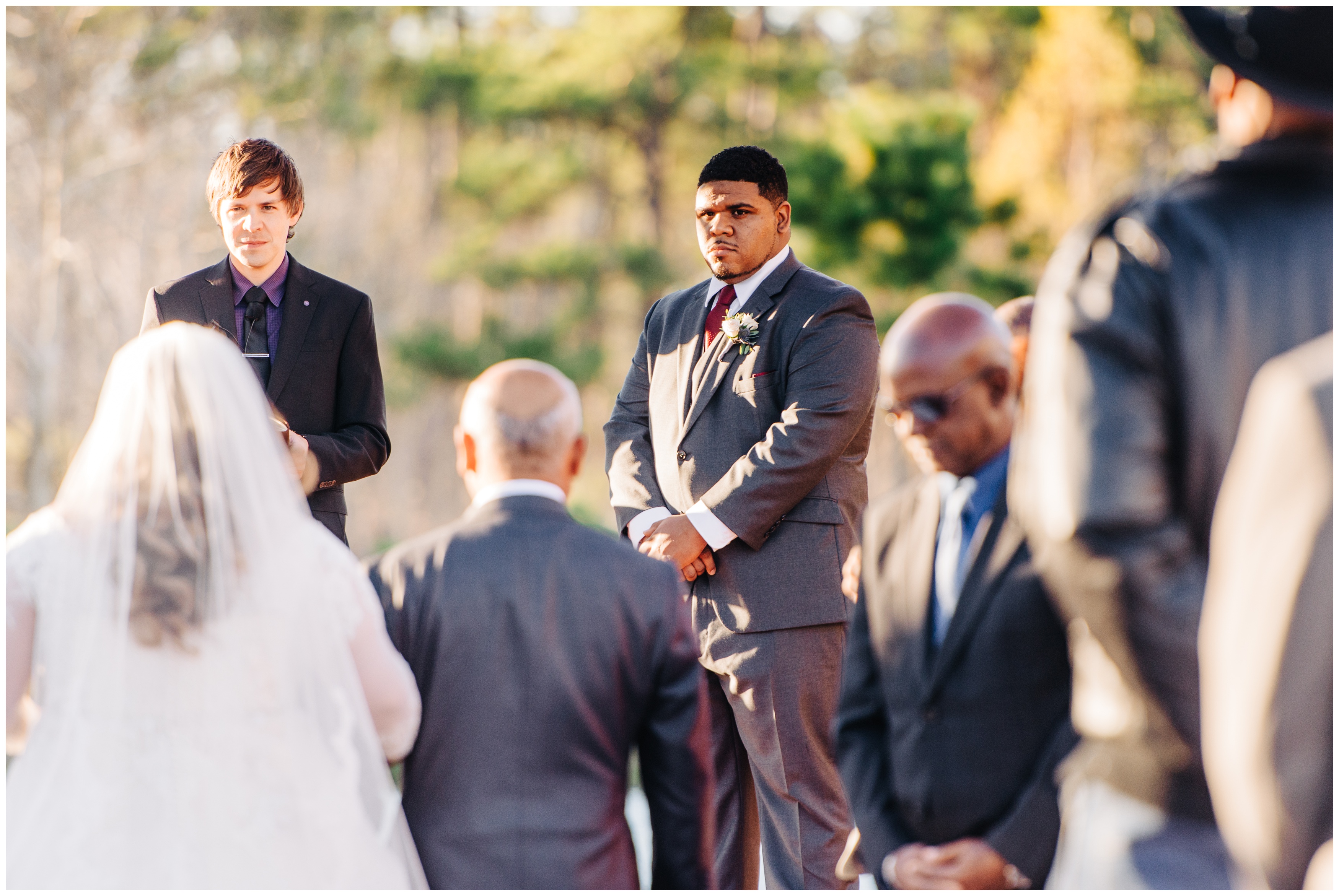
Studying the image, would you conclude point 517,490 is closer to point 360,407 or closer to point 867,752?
point 867,752

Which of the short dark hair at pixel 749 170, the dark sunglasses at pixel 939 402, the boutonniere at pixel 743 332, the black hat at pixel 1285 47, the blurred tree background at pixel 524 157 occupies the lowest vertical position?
the dark sunglasses at pixel 939 402

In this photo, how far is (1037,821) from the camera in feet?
6.75

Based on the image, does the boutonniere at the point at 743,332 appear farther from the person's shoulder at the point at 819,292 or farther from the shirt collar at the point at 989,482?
the shirt collar at the point at 989,482

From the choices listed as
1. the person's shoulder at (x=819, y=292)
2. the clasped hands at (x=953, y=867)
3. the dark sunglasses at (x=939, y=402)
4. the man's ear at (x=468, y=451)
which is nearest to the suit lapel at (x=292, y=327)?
the man's ear at (x=468, y=451)

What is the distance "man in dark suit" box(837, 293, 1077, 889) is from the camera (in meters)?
2.07

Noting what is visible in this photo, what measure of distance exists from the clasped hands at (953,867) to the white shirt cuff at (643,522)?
1.50 m

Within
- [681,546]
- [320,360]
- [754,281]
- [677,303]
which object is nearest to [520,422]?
[681,546]

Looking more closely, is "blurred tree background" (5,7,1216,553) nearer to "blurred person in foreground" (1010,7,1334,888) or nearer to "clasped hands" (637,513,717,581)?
"clasped hands" (637,513,717,581)

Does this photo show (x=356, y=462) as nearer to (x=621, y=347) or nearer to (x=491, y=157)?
(x=491, y=157)

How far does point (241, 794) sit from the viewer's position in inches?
79.8

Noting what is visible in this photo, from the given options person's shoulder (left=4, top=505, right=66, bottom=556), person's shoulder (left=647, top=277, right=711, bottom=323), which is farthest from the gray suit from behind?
person's shoulder (left=4, top=505, right=66, bottom=556)

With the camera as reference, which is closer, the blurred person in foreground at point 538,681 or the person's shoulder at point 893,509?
the blurred person in foreground at point 538,681

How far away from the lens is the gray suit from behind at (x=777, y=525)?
327 centimetres

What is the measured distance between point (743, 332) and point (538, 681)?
164 centimetres
